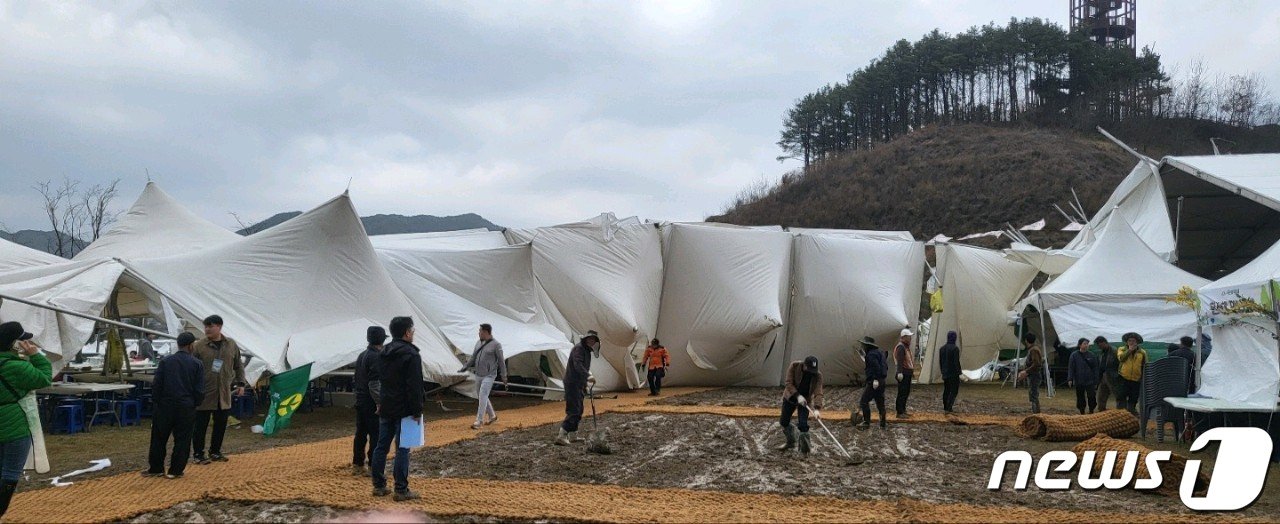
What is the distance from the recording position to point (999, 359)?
80.2ft

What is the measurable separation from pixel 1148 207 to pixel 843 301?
26.2 feet

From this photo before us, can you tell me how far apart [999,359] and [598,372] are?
36.2 feet

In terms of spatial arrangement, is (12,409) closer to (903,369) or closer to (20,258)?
(903,369)

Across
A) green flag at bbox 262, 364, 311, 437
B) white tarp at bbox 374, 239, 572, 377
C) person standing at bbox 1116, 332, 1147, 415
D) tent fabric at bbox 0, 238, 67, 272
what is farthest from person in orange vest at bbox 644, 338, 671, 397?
tent fabric at bbox 0, 238, 67, 272

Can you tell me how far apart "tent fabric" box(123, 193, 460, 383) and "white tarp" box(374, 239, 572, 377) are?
2.93 ft

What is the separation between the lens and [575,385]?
11.0m


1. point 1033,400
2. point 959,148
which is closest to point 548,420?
point 1033,400

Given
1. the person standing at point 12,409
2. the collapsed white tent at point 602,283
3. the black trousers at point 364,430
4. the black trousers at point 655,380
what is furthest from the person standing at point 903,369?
the person standing at point 12,409

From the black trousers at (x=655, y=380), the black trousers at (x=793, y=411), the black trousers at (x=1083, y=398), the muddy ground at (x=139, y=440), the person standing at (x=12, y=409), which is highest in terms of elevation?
the person standing at (x=12, y=409)

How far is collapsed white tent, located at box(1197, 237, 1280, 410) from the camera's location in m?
9.98

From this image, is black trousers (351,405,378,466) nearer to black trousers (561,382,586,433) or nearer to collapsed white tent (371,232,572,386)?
black trousers (561,382,586,433)

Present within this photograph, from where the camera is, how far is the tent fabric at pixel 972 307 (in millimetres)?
23812

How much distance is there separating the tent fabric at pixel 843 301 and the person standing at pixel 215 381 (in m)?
16.1

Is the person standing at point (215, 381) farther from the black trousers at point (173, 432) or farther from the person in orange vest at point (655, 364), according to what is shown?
the person in orange vest at point (655, 364)
